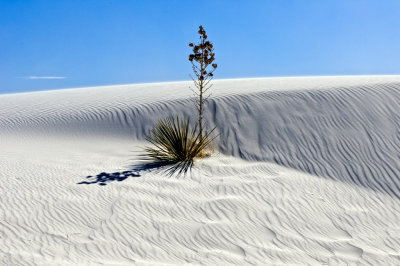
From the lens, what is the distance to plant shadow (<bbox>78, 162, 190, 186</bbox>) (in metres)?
5.63

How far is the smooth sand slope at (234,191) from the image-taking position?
3777 mm

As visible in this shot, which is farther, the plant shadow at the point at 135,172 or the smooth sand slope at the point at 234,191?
the plant shadow at the point at 135,172

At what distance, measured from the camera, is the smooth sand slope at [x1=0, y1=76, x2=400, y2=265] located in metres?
3.78

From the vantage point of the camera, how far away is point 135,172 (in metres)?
6.09

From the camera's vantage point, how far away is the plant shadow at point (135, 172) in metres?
5.63

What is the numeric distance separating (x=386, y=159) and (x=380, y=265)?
10.6 feet

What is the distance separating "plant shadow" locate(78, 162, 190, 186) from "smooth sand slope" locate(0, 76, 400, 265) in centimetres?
6

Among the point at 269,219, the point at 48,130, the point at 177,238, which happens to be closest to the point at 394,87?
the point at 269,219

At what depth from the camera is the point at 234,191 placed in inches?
207

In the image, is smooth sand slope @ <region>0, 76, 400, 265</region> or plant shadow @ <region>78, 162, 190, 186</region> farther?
plant shadow @ <region>78, 162, 190, 186</region>

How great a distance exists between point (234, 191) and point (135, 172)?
1.86 metres

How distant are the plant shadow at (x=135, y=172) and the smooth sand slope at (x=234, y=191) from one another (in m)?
0.06

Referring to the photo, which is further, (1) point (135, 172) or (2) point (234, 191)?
(1) point (135, 172)

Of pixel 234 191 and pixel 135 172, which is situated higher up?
pixel 135 172
